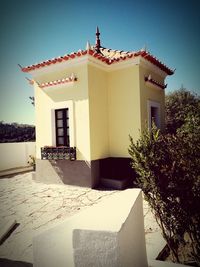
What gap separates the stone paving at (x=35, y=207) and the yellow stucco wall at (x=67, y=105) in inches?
58.1

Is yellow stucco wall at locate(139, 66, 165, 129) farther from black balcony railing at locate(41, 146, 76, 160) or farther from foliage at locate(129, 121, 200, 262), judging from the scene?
foliage at locate(129, 121, 200, 262)

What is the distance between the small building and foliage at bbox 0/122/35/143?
753cm

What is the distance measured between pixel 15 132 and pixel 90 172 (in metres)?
10.7

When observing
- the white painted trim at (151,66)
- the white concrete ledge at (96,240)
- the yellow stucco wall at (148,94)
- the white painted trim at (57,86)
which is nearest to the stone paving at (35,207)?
the white concrete ledge at (96,240)

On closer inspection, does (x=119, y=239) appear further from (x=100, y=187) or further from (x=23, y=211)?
(x=100, y=187)

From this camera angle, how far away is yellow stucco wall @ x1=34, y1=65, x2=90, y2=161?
771 centimetres

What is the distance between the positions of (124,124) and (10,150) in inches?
341

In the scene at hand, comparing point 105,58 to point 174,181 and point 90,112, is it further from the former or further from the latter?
point 174,181

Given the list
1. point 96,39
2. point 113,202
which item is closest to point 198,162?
point 113,202

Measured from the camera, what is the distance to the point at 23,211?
5742 millimetres

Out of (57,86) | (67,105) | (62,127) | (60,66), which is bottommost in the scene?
(62,127)

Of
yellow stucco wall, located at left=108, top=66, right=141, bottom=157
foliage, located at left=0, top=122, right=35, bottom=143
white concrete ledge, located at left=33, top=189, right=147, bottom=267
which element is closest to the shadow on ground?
white concrete ledge, located at left=33, top=189, right=147, bottom=267

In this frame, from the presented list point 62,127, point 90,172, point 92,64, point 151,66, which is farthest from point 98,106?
point 151,66

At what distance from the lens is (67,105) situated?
8.15 metres
